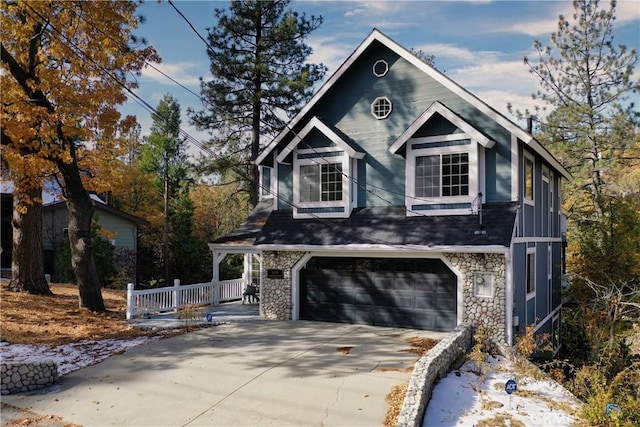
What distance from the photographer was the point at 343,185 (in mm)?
14023

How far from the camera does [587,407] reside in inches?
287

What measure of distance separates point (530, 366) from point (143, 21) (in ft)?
45.2

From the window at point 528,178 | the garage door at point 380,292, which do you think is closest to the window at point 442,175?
the window at point 528,178

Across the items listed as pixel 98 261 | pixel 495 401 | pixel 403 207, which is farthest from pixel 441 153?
pixel 98 261

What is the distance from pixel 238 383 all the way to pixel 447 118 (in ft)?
27.1

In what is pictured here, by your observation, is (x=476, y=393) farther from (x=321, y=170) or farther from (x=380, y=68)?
(x=380, y=68)

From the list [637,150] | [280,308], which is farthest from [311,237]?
[637,150]

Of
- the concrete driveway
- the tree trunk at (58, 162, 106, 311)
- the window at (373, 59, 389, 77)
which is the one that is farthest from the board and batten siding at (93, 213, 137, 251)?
the window at (373, 59, 389, 77)

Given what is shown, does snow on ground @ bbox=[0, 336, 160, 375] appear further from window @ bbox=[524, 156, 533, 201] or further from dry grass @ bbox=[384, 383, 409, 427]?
window @ bbox=[524, 156, 533, 201]

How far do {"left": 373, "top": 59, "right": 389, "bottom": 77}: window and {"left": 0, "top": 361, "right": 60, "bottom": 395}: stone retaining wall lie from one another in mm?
10899

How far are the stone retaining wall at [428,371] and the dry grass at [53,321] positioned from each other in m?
7.57

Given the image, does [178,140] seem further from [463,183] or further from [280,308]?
[463,183]

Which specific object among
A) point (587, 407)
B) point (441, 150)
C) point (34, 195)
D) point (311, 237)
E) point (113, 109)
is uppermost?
point (113, 109)

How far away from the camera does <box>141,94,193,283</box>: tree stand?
30094 mm
